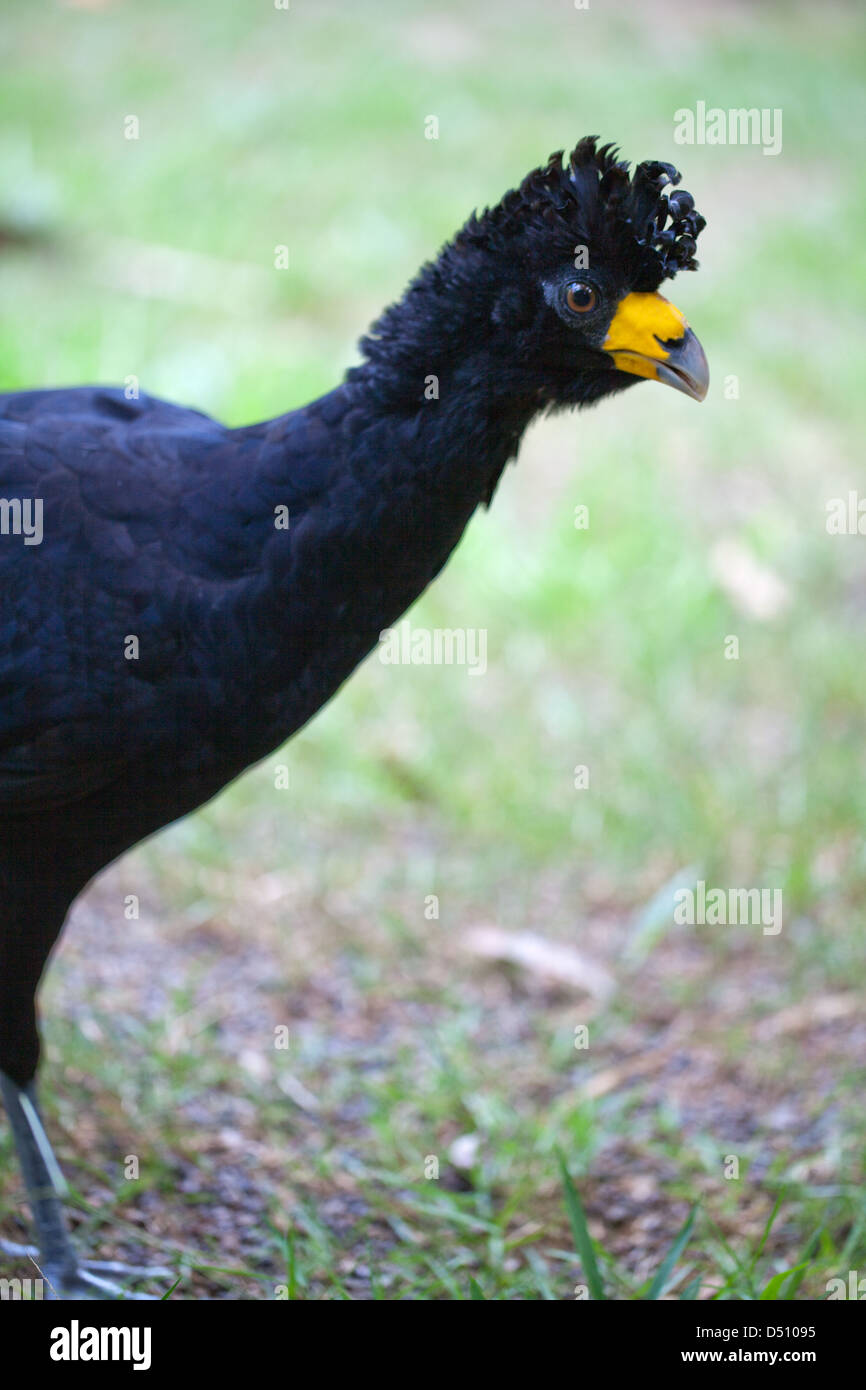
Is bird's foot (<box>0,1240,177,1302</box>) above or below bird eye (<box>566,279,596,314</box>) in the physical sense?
below

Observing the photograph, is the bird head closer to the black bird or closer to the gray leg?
the black bird

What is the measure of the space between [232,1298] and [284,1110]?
69 cm

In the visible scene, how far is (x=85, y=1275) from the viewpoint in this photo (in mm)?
2744

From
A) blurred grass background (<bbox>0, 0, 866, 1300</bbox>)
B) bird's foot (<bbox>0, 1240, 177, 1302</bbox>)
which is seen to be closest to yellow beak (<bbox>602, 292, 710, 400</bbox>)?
blurred grass background (<bbox>0, 0, 866, 1300</bbox>)

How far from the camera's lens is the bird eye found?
227cm

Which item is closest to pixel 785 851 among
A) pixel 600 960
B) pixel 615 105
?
pixel 600 960

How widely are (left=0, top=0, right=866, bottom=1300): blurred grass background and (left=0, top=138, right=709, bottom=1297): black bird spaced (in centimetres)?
97

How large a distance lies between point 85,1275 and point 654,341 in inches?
83.0

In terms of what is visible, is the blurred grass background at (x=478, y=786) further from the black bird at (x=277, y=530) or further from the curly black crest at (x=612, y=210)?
the curly black crest at (x=612, y=210)

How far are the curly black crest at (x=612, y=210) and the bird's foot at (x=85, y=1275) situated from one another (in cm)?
212

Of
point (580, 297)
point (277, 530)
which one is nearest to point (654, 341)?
point (580, 297)

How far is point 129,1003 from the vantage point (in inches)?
141

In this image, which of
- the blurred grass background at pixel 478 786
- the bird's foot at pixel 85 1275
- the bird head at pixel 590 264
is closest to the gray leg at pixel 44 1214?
the bird's foot at pixel 85 1275
